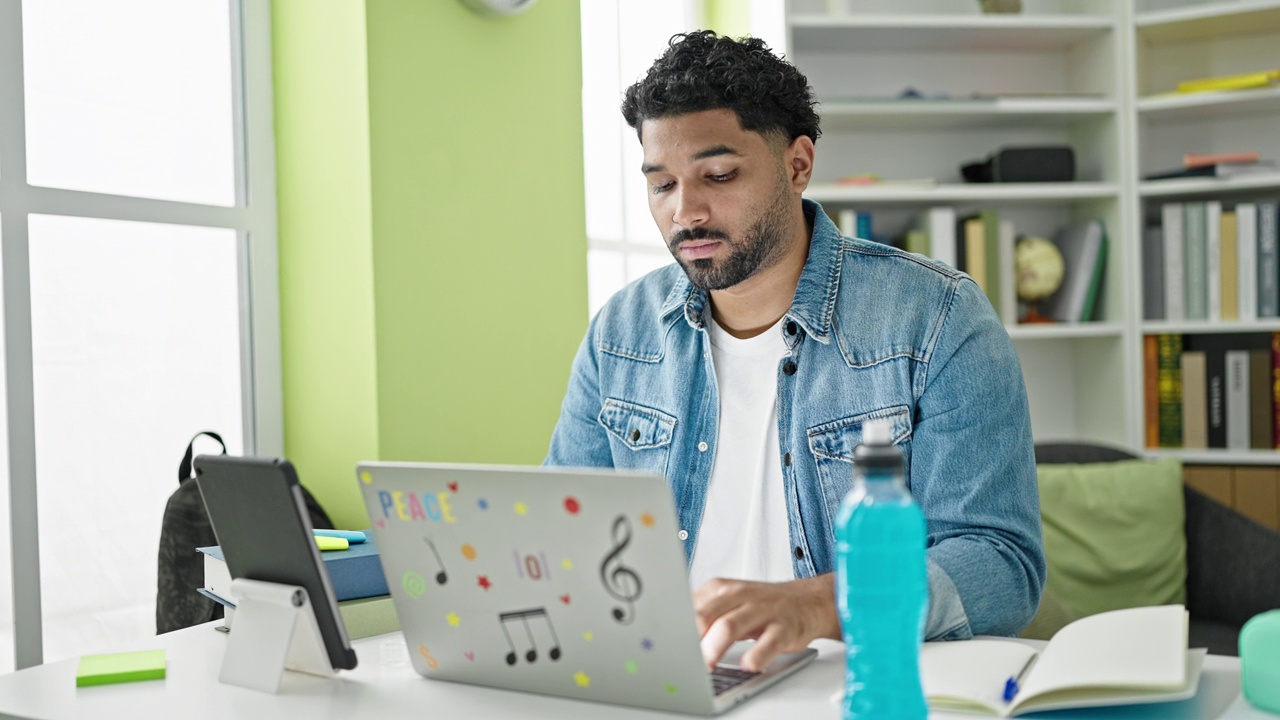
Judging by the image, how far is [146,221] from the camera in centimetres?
185

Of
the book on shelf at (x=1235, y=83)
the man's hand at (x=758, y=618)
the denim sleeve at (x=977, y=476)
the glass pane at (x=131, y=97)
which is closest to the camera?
the man's hand at (x=758, y=618)

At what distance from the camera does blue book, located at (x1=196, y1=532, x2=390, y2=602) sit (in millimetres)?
1311

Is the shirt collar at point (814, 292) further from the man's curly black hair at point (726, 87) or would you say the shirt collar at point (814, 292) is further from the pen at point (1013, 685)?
the pen at point (1013, 685)

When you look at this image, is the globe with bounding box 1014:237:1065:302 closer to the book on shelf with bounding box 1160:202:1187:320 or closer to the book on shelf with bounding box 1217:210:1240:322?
the book on shelf with bounding box 1160:202:1187:320

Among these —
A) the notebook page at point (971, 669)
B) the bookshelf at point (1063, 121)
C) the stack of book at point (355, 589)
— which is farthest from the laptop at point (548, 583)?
the bookshelf at point (1063, 121)

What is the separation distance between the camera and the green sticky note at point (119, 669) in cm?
109

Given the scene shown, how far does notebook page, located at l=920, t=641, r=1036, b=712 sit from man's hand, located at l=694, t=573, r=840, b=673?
0.35ft

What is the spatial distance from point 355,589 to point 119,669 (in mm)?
276

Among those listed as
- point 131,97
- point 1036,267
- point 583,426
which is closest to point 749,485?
point 583,426

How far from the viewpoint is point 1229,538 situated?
274cm

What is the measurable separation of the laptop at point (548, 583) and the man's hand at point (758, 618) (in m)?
0.03

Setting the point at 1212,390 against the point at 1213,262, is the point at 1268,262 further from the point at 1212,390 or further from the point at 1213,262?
the point at 1212,390

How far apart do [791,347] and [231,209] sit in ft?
3.36

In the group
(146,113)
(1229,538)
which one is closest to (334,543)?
(146,113)
